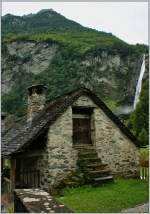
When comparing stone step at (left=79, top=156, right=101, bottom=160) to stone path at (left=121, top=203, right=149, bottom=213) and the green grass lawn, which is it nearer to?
the green grass lawn

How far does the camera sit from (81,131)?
16.4m

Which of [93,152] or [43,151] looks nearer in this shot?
[43,151]

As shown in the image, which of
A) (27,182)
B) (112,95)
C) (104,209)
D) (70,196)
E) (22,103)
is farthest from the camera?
(112,95)

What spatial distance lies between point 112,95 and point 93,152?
219 ft

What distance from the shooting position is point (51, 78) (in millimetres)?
84188

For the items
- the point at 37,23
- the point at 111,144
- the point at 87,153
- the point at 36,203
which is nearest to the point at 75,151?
the point at 87,153

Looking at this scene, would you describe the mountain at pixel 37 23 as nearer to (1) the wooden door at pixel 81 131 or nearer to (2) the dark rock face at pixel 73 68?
(2) the dark rock face at pixel 73 68

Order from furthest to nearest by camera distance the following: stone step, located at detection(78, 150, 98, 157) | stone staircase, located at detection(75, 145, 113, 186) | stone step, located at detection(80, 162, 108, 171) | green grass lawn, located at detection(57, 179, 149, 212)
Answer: stone step, located at detection(78, 150, 98, 157) < stone step, located at detection(80, 162, 108, 171) < stone staircase, located at detection(75, 145, 113, 186) < green grass lawn, located at detection(57, 179, 149, 212)

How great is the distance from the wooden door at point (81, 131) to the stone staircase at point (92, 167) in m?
0.33

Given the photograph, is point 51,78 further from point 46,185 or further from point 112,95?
point 46,185

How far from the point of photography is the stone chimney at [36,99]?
1806cm

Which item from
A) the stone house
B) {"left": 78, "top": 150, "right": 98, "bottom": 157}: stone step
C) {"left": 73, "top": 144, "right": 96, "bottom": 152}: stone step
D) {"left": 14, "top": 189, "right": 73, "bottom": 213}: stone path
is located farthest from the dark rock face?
{"left": 14, "top": 189, "right": 73, "bottom": 213}: stone path

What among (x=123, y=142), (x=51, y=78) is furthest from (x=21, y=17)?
(x=123, y=142)

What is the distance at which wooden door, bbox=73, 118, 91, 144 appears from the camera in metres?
16.2
